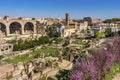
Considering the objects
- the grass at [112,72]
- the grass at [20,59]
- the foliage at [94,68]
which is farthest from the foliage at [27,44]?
the grass at [112,72]

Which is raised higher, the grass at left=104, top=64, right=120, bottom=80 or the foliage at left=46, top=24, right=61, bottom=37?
the foliage at left=46, top=24, right=61, bottom=37

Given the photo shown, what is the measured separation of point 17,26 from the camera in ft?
199

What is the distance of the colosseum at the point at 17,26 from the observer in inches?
2176

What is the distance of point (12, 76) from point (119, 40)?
14283 mm

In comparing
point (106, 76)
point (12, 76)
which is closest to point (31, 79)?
point (12, 76)

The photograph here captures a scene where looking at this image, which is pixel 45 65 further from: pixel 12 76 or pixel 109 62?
pixel 109 62

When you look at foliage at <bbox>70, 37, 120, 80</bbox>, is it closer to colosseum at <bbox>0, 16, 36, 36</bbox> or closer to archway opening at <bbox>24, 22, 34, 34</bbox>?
colosseum at <bbox>0, 16, 36, 36</bbox>

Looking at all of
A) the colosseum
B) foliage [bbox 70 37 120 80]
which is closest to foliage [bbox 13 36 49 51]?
the colosseum

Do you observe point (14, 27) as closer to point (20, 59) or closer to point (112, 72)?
point (20, 59)

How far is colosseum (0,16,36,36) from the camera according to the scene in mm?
55281

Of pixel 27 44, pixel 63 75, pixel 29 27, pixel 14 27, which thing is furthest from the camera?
pixel 29 27

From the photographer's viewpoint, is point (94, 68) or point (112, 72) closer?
point (94, 68)

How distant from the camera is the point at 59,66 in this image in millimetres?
19312

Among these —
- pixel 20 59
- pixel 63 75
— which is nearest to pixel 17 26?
pixel 20 59
